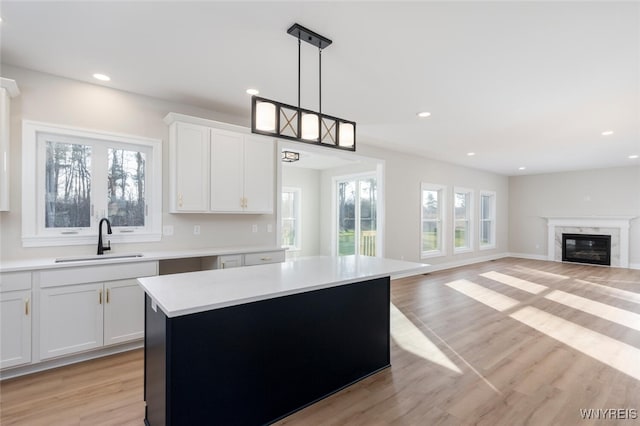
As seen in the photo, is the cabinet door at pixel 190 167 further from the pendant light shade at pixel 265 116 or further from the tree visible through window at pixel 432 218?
the tree visible through window at pixel 432 218

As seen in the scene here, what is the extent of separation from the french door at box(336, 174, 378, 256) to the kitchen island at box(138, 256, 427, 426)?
16.0 ft

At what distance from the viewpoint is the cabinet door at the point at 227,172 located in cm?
365

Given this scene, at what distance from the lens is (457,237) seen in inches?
321

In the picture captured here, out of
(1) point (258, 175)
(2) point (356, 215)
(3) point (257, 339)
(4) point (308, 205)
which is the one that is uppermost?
(1) point (258, 175)

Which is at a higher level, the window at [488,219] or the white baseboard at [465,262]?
the window at [488,219]

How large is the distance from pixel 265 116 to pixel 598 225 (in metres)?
9.67

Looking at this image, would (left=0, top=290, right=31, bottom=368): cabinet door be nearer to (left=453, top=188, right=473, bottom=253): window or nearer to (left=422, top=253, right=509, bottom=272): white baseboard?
(left=422, top=253, right=509, bottom=272): white baseboard

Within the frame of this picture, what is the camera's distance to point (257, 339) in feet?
6.22

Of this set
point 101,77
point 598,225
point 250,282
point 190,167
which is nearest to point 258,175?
point 190,167

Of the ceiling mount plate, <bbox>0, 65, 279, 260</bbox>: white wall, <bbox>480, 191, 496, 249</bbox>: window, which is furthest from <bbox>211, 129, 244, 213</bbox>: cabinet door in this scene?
<bbox>480, 191, 496, 249</bbox>: window

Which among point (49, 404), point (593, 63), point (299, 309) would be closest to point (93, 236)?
point (49, 404)

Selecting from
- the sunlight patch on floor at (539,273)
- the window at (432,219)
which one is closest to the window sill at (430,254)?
the window at (432,219)

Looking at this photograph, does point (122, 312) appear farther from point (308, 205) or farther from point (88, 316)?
point (308, 205)

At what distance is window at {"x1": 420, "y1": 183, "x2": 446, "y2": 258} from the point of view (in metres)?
7.12
